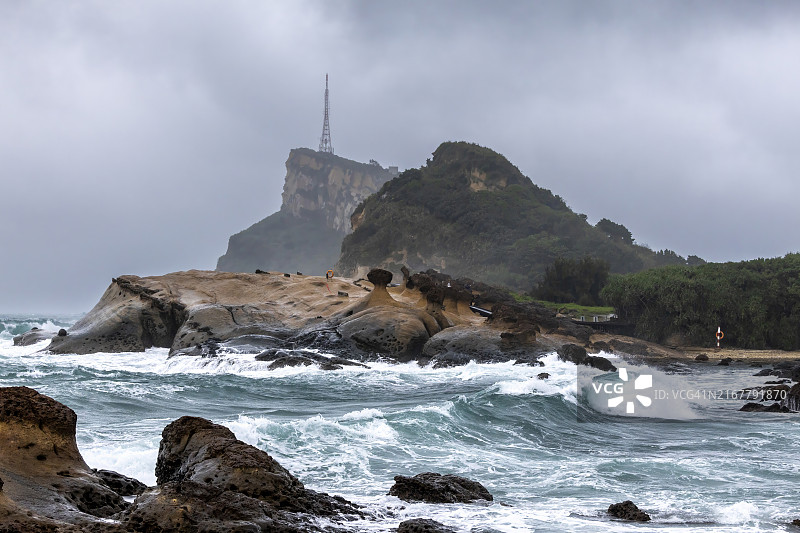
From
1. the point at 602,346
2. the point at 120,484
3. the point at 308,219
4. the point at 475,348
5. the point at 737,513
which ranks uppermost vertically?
the point at 308,219

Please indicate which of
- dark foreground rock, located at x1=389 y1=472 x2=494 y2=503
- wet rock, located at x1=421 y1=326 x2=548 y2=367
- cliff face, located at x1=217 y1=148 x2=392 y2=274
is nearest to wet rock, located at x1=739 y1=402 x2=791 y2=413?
wet rock, located at x1=421 y1=326 x2=548 y2=367

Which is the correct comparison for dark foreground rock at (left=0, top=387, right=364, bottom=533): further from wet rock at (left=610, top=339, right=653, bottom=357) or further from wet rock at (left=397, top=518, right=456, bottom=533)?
wet rock at (left=610, top=339, right=653, bottom=357)

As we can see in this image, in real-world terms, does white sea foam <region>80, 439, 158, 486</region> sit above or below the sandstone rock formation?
below

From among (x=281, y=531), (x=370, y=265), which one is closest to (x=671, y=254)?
(x=370, y=265)

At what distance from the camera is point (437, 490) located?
8.09m

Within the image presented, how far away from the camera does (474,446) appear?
12.8 metres

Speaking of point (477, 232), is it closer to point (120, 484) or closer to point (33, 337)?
point (33, 337)

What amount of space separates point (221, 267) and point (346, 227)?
29286 mm

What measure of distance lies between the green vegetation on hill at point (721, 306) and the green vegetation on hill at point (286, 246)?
119m

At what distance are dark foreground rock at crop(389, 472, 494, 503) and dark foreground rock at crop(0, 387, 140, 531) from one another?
2.97 metres

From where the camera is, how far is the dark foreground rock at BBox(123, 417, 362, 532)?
5.34m

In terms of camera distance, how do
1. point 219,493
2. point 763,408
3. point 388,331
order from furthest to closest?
1. point 388,331
2. point 763,408
3. point 219,493

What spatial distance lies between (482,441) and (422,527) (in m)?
7.19

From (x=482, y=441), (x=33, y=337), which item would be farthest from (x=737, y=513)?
(x=33, y=337)
